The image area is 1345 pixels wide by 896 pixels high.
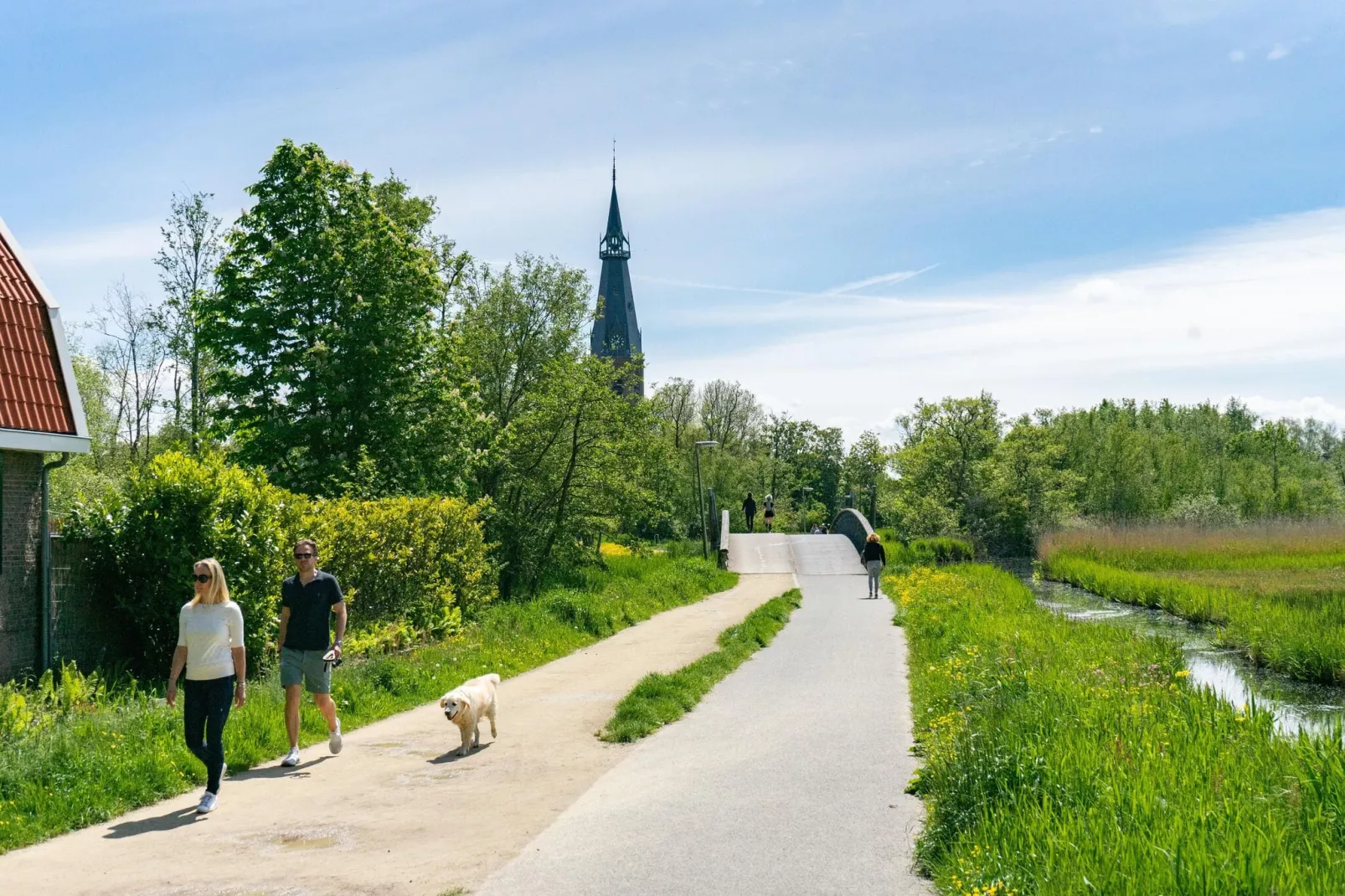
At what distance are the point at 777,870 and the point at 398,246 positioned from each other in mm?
21377

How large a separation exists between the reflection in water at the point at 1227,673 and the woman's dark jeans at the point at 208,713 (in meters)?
7.79

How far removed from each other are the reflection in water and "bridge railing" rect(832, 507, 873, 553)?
1553 cm

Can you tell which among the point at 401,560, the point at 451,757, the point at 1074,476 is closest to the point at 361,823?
the point at 451,757

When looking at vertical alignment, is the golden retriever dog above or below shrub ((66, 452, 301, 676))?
below

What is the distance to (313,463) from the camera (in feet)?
75.5

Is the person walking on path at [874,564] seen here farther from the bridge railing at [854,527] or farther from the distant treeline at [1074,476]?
the distant treeline at [1074,476]

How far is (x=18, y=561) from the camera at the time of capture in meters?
11.6

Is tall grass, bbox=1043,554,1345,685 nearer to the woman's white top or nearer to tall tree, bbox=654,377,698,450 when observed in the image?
the woman's white top

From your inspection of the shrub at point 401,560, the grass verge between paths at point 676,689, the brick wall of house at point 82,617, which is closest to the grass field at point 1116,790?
Result: the grass verge between paths at point 676,689

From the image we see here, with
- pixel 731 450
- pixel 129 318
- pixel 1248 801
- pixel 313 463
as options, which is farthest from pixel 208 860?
pixel 731 450

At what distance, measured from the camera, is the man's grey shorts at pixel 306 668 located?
9.44m

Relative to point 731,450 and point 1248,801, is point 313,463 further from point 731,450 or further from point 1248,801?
point 731,450

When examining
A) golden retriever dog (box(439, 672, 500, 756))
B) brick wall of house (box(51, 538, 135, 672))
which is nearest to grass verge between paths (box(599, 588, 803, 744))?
golden retriever dog (box(439, 672, 500, 756))

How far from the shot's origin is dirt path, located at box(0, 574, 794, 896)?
19.9 feet
